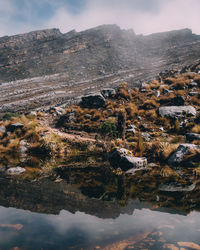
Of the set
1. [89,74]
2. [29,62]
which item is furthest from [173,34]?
[29,62]

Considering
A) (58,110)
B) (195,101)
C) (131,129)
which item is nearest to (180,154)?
(131,129)

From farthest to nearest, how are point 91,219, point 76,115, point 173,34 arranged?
point 173,34
point 76,115
point 91,219

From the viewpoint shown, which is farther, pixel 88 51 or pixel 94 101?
pixel 88 51

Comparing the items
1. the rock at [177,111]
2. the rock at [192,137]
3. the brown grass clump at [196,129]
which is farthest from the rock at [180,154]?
the rock at [177,111]

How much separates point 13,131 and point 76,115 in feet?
19.1

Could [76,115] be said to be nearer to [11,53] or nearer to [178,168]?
[178,168]

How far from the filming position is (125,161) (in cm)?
1005

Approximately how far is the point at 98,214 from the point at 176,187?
3205 millimetres

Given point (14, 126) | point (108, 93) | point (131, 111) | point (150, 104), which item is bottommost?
point (14, 126)

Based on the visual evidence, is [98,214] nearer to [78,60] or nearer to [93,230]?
[93,230]

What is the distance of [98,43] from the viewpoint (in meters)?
62.2

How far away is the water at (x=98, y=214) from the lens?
419 centimetres

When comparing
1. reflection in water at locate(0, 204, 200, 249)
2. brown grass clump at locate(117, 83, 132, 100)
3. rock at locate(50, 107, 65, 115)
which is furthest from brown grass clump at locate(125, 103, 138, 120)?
reflection in water at locate(0, 204, 200, 249)

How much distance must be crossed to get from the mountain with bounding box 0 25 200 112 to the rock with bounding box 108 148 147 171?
17353 mm
